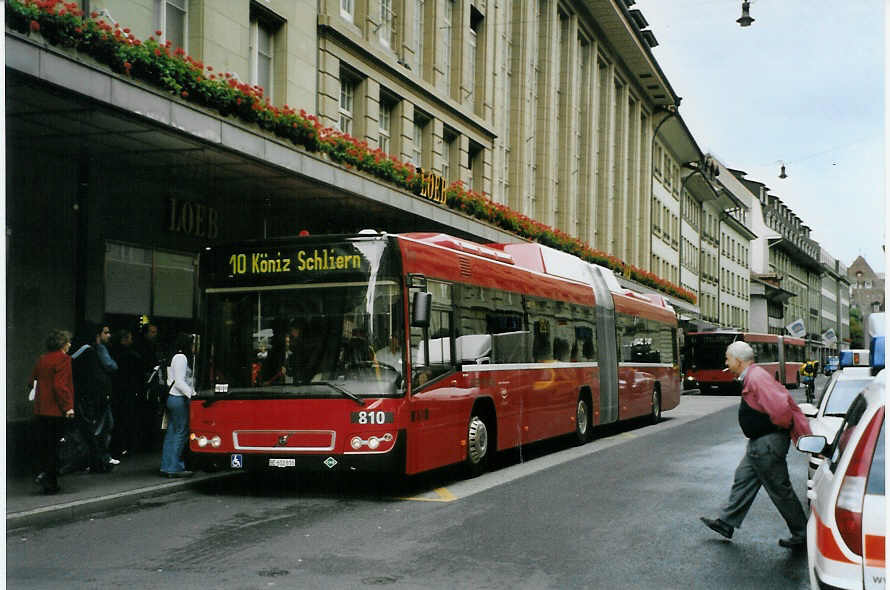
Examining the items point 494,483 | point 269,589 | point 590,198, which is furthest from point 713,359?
point 269,589

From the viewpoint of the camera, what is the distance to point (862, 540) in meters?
4.71

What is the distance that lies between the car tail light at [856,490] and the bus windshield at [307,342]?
665 cm

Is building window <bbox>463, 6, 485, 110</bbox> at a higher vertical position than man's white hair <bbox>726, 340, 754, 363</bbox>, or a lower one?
higher

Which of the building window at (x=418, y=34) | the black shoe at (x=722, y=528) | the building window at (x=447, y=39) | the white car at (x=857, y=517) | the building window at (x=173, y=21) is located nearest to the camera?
the white car at (x=857, y=517)

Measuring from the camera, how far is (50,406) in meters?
11.3

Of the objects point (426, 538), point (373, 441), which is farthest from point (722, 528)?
point (373, 441)

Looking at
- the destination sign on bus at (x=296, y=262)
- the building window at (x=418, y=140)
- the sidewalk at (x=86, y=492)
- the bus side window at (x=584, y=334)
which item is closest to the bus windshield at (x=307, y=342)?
the destination sign on bus at (x=296, y=262)

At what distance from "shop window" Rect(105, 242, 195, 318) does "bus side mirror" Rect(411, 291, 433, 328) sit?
7431mm

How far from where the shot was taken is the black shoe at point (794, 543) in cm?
831

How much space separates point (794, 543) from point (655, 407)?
53.5 ft

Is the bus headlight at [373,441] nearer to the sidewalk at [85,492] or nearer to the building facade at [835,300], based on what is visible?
the sidewalk at [85,492]

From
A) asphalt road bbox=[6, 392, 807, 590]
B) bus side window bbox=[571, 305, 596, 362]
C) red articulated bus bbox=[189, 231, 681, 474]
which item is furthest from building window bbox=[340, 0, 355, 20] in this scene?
asphalt road bbox=[6, 392, 807, 590]

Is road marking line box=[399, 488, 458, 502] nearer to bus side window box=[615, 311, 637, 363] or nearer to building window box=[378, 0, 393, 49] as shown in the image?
bus side window box=[615, 311, 637, 363]

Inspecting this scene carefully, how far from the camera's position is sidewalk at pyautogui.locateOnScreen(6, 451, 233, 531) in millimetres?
10117
